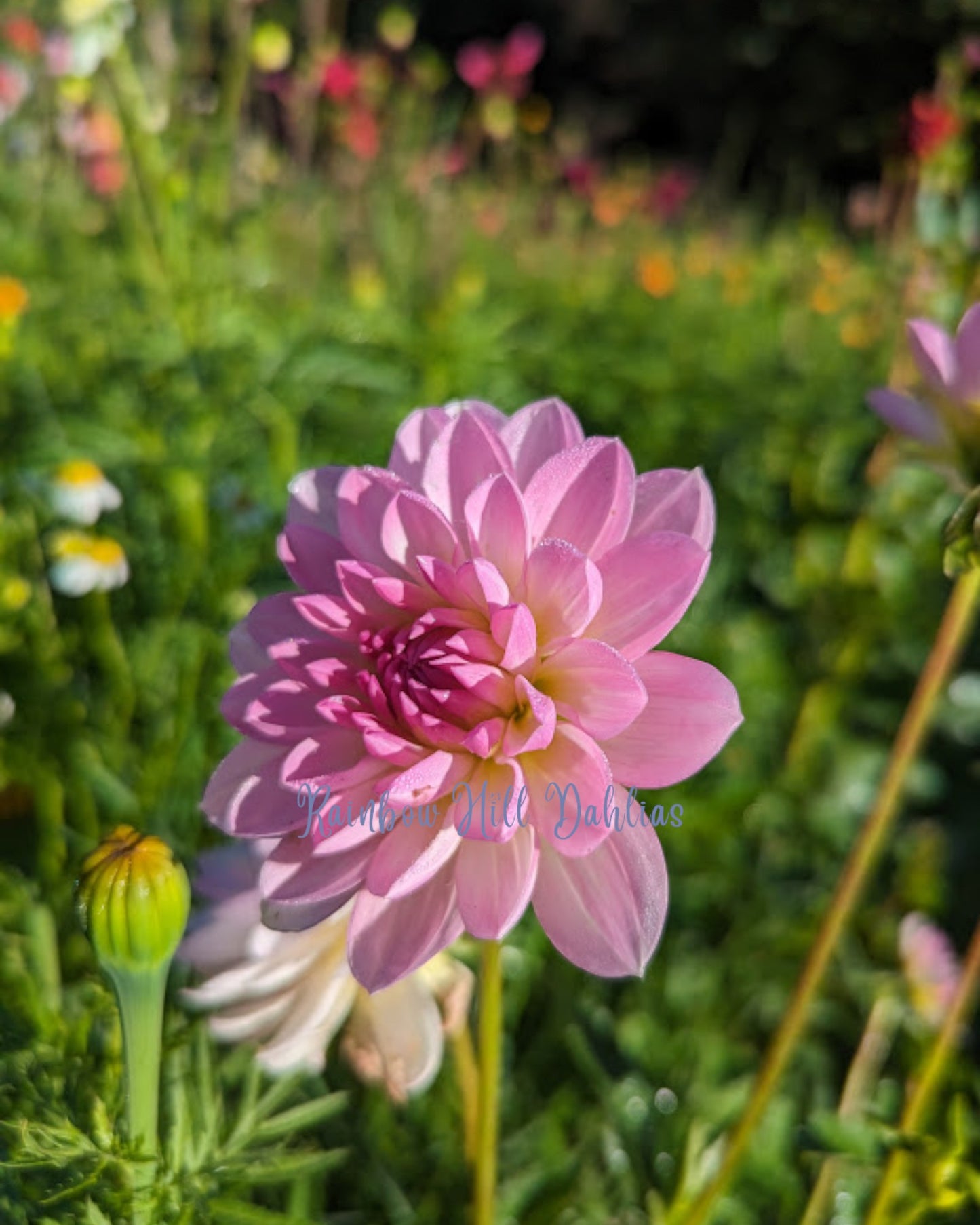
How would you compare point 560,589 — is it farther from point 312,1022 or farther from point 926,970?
point 926,970

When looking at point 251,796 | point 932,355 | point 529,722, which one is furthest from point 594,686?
point 932,355

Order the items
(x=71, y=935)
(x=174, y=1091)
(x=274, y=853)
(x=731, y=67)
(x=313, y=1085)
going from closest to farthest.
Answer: (x=274, y=853) < (x=174, y=1091) < (x=313, y=1085) < (x=71, y=935) < (x=731, y=67)

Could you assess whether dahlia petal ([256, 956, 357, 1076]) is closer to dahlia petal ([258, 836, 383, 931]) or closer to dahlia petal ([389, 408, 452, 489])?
dahlia petal ([258, 836, 383, 931])

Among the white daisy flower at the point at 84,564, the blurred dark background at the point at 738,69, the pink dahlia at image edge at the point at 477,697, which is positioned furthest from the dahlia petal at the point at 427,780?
the blurred dark background at the point at 738,69

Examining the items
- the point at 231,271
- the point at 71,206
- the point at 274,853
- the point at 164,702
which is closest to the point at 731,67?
the point at 71,206

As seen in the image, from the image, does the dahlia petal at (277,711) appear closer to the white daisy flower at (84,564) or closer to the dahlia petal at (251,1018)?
the dahlia petal at (251,1018)

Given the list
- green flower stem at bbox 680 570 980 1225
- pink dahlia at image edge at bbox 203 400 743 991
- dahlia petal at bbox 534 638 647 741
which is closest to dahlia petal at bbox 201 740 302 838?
pink dahlia at image edge at bbox 203 400 743 991

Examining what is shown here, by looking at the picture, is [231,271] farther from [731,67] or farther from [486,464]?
[731,67]
